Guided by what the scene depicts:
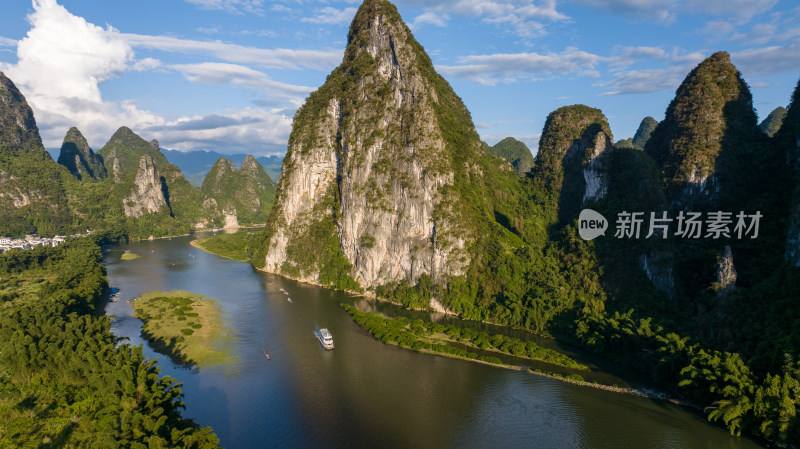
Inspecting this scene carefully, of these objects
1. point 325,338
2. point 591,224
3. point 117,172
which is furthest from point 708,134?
point 117,172

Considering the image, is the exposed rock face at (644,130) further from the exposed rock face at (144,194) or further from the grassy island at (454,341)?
the exposed rock face at (144,194)

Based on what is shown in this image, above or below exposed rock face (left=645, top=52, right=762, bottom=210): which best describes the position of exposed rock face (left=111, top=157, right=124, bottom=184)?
below

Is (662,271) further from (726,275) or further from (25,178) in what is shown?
(25,178)

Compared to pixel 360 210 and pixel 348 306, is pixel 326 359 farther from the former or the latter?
pixel 360 210

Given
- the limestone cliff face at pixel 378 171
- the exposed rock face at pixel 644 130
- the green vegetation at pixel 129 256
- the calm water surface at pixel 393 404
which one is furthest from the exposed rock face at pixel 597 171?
the green vegetation at pixel 129 256

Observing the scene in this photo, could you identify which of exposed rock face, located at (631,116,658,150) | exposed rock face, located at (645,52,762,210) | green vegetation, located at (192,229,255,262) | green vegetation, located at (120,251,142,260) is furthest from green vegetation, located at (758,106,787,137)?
green vegetation, located at (120,251,142,260)

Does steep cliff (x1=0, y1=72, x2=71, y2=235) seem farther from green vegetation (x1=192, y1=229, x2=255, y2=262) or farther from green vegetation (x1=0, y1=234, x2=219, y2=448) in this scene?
green vegetation (x1=0, y1=234, x2=219, y2=448)
